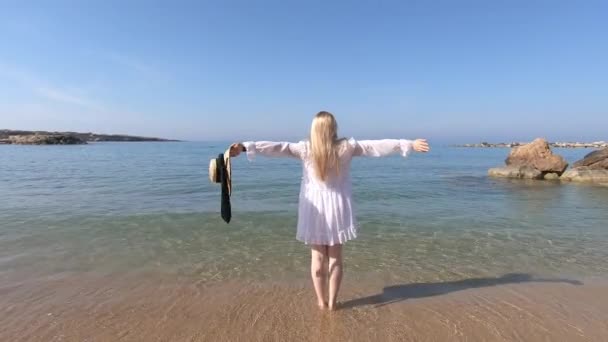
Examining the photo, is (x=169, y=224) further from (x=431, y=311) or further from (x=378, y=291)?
(x=431, y=311)

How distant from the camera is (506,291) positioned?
17.2 ft

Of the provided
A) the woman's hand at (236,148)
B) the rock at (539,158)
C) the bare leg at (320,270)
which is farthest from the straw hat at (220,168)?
the rock at (539,158)

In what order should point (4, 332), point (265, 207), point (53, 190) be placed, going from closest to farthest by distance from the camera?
point (4, 332) < point (265, 207) < point (53, 190)

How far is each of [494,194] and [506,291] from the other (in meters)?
12.2

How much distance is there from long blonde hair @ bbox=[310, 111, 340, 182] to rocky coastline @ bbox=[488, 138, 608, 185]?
22904 mm

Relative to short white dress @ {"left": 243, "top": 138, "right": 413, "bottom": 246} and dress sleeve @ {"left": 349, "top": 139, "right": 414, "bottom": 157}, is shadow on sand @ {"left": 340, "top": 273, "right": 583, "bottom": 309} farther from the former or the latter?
dress sleeve @ {"left": 349, "top": 139, "right": 414, "bottom": 157}

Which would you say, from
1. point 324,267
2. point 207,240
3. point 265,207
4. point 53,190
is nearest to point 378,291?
point 324,267

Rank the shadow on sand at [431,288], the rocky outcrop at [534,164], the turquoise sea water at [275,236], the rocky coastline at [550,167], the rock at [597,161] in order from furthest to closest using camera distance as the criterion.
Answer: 1. the rocky outcrop at [534,164]
2. the rock at [597,161]
3. the rocky coastline at [550,167]
4. the turquoise sea water at [275,236]
5. the shadow on sand at [431,288]

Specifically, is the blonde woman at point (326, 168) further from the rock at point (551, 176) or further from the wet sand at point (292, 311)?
the rock at point (551, 176)

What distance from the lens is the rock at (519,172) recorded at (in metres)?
23.1

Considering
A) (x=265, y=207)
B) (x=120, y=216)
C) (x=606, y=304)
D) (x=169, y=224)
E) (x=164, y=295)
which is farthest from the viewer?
(x=265, y=207)

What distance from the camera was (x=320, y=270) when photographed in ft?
14.7

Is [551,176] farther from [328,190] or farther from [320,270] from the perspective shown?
[328,190]

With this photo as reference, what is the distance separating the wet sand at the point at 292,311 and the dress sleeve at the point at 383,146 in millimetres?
2036
